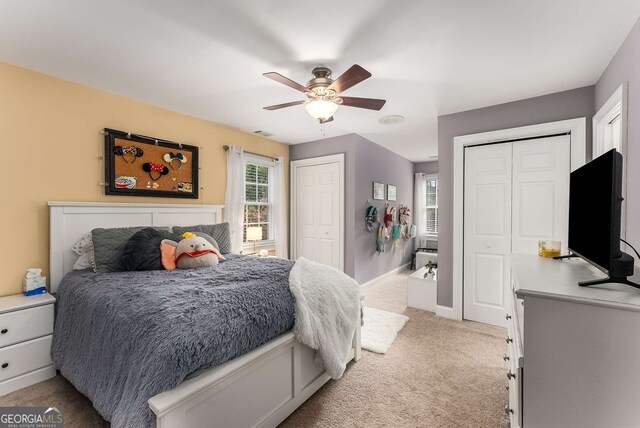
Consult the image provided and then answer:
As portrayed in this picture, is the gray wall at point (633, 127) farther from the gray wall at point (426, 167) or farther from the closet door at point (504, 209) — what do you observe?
the gray wall at point (426, 167)

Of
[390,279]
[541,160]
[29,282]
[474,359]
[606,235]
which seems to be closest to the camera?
[606,235]

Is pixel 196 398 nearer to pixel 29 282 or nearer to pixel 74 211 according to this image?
pixel 29 282

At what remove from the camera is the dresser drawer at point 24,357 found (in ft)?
6.64

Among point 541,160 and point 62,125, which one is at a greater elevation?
point 62,125

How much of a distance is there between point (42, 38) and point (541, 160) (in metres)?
4.28

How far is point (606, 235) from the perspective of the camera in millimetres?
1214

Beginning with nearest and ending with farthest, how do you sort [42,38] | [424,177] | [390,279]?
[42,38], [390,279], [424,177]

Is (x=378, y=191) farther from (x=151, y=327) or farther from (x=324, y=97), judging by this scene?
(x=151, y=327)

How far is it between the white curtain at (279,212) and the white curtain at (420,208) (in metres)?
3.48

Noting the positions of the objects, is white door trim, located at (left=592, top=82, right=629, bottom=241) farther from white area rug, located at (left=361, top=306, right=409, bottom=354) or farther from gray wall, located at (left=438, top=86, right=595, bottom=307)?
white area rug, located at (left=361, top=306, right=409, bottom=354)

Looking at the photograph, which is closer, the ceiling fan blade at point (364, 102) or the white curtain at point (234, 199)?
the ceiling fan blade at point (364, 102)

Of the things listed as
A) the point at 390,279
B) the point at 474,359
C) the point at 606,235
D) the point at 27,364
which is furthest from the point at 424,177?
the point at 27,364

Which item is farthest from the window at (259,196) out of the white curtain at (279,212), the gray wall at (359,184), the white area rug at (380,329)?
the white area rug at (380,329)
